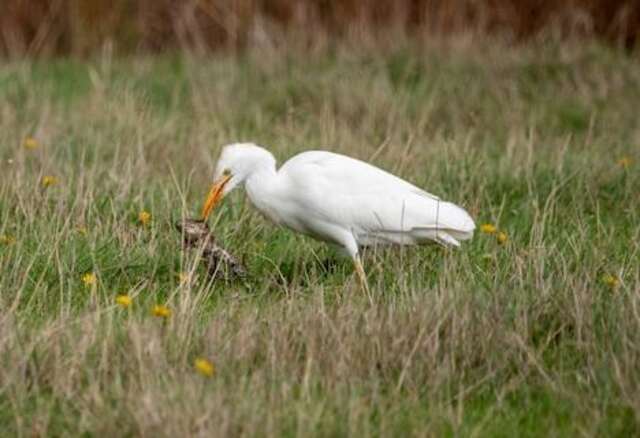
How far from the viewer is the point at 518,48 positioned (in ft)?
38.4

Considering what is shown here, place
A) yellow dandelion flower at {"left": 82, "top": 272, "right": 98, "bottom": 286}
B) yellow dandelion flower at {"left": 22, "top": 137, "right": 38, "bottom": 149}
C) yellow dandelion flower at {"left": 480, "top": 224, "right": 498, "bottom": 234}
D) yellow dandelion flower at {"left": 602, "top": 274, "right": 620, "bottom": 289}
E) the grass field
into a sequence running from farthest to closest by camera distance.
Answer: yellow dandelion flower at {"left": 22, "top": 137, "right": 38, "bottom": 149}, yellow dandelion flower at {"left": 480, "top": 224, "right": 498, "bottom": 234}, yellow dandelion flower at {"left": 82, "top": 272, "right": 98, "bottom": 286}, yellow dandelion flower at {"left": 602, "top": 274, "right": 620, "bottom": 289}, the grass field

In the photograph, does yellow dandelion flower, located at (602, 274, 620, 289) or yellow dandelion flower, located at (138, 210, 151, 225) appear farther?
yellow dandelion flower, located at (138, 210, 151, 225)

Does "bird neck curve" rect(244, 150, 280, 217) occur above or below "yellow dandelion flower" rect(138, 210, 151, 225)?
above

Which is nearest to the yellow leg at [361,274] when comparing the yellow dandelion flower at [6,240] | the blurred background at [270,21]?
the yellow dandelion flower at [6,240]

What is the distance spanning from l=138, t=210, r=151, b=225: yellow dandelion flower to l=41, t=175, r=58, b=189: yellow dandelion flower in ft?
1.61

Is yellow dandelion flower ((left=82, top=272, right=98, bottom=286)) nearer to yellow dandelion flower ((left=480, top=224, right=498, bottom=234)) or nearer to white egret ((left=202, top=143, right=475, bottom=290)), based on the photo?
white egret ((left=202, top=143, right=475, bottom=290))

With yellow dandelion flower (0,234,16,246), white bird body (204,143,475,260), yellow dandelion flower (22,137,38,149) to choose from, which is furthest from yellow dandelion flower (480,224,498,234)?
yellow dandelion flower (22,137,38,149)

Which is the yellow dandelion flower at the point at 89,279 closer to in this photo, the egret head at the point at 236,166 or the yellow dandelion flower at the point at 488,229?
the egret head at the point at 236,166

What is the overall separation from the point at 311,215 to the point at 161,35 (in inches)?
317

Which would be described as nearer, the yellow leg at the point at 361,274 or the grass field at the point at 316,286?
the grass field at the point at 316,286

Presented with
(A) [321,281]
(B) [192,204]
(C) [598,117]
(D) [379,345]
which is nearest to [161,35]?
(C) [598,117]

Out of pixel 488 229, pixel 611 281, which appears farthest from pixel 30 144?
pixel 611 281

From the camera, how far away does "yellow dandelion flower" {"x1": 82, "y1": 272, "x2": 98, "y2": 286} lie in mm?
5305

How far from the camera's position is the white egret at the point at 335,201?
5.70 m
